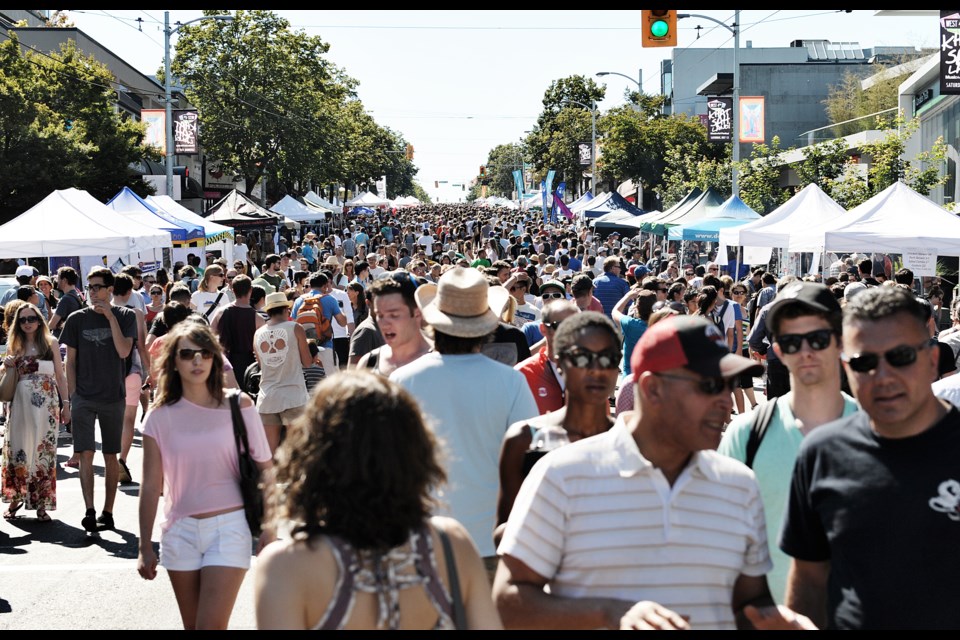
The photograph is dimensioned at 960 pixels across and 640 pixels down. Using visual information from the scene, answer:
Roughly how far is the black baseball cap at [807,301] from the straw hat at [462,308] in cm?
127

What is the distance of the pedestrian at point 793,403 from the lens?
12.1 ft

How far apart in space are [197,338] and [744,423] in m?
2.65

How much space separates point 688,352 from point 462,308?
7.03 ft

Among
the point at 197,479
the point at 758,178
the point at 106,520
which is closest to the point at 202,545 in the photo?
the point at 197,479

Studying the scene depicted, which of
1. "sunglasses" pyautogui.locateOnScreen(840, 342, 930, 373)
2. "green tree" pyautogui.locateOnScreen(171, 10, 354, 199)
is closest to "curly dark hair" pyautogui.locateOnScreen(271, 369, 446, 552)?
"sunglasses" pyautogui.locateOnScreen(840, 342, 930, 373)

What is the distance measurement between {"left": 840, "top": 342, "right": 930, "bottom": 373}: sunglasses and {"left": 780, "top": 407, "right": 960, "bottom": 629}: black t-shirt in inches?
6.8

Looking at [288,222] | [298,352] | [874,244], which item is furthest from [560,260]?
[288,222]

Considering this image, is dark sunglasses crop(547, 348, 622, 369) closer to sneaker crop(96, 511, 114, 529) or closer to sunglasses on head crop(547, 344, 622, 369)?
sunglasses on head crop(547, 344, 622, 369)

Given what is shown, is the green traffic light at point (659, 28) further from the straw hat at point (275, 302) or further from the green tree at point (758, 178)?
the green tree at point (758, 178)

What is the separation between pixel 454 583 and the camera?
261 centimetres

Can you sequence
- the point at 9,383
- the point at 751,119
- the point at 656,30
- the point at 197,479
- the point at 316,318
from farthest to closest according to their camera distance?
Result: the point at 751,119 < the point at 316,318 < the point at 656,30 < the point at 9,383 < the point at 197,479

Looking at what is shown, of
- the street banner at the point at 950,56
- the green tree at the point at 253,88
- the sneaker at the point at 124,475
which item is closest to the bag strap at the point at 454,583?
the sneaker at the point at 124,475

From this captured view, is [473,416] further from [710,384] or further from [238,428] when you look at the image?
[710,384]

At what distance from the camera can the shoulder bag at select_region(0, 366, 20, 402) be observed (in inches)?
358
